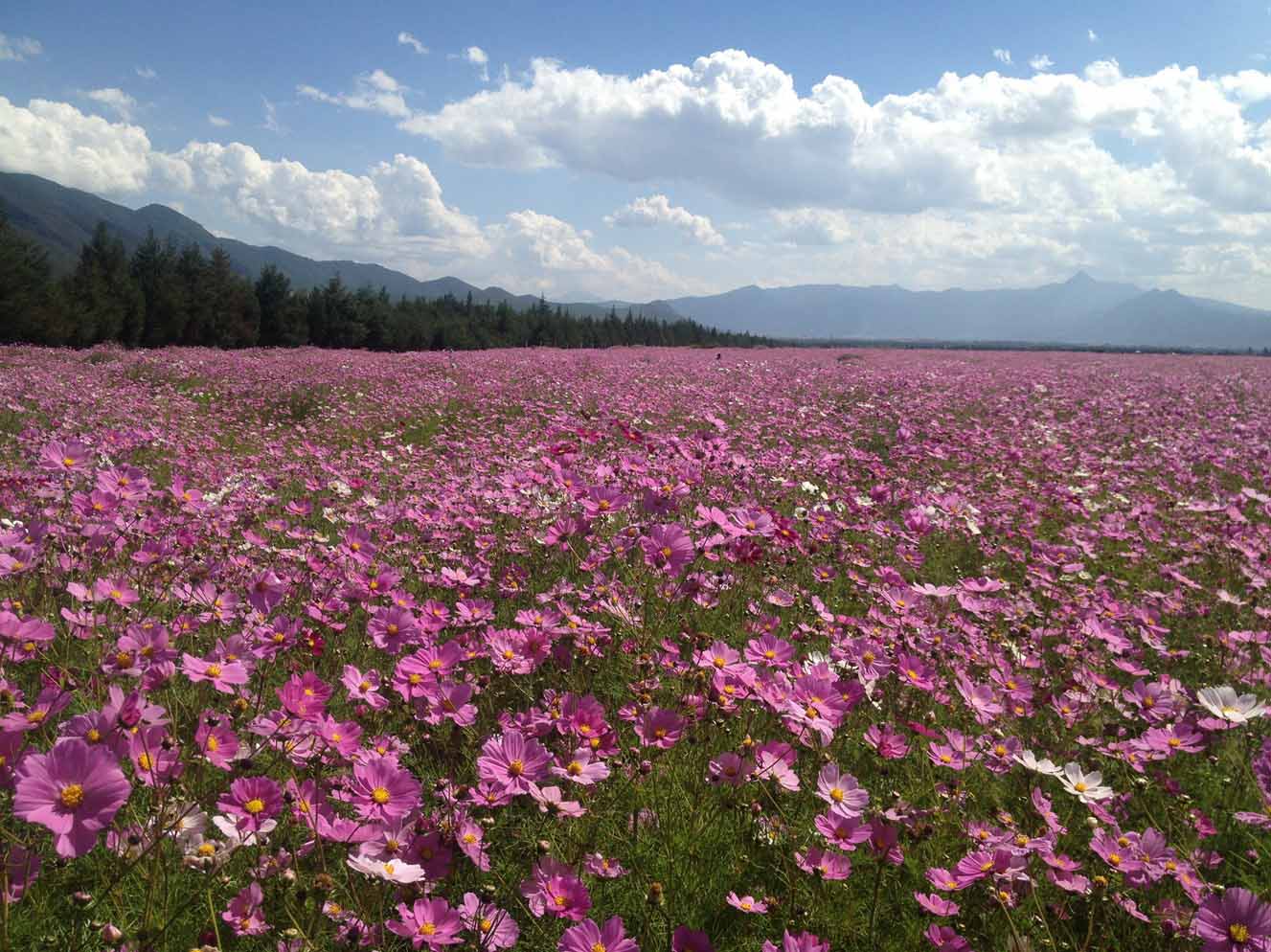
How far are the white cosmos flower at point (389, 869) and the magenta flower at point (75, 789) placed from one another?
396mm

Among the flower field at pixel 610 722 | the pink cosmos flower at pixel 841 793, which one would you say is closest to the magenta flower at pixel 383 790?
the flower field at pixel 610 722

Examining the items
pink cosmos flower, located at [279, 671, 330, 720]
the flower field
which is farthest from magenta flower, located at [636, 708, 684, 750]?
pink cosmos flower, located at [279, 671, 330, 720]

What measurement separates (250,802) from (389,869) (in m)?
0.35

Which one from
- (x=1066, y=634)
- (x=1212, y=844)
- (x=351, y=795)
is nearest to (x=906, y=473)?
(x=1066, y=634)

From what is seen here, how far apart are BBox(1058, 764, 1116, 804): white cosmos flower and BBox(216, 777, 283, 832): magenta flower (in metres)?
2.01

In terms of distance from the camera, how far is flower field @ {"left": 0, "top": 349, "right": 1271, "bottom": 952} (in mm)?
1464

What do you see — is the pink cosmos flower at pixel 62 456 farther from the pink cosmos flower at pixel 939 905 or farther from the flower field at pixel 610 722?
the pink cosmos flower at pixel 939 905

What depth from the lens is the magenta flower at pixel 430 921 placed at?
1.31m

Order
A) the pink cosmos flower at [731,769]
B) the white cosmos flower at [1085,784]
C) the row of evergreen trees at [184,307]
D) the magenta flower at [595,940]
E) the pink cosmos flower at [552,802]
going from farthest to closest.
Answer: the row of evergreen trees at [184,307], the white cosmos flower at [1085,784], the pink cosmos flower at [731,769], the pink cosmos flower at [552,802], the magenta flower at [595,940]

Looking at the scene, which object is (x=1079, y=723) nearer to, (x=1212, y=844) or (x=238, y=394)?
Result: (x=1212, y=844)

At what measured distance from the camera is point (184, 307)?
37031mm

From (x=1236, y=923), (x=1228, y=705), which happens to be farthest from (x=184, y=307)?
(x=1236, y=923)

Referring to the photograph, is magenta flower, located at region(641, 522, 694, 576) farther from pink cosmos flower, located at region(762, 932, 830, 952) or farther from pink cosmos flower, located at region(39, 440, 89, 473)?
pink cosmos flower, located at region(39, 440, 89, 473)

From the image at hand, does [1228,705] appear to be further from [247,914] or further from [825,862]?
→ [247,914]
